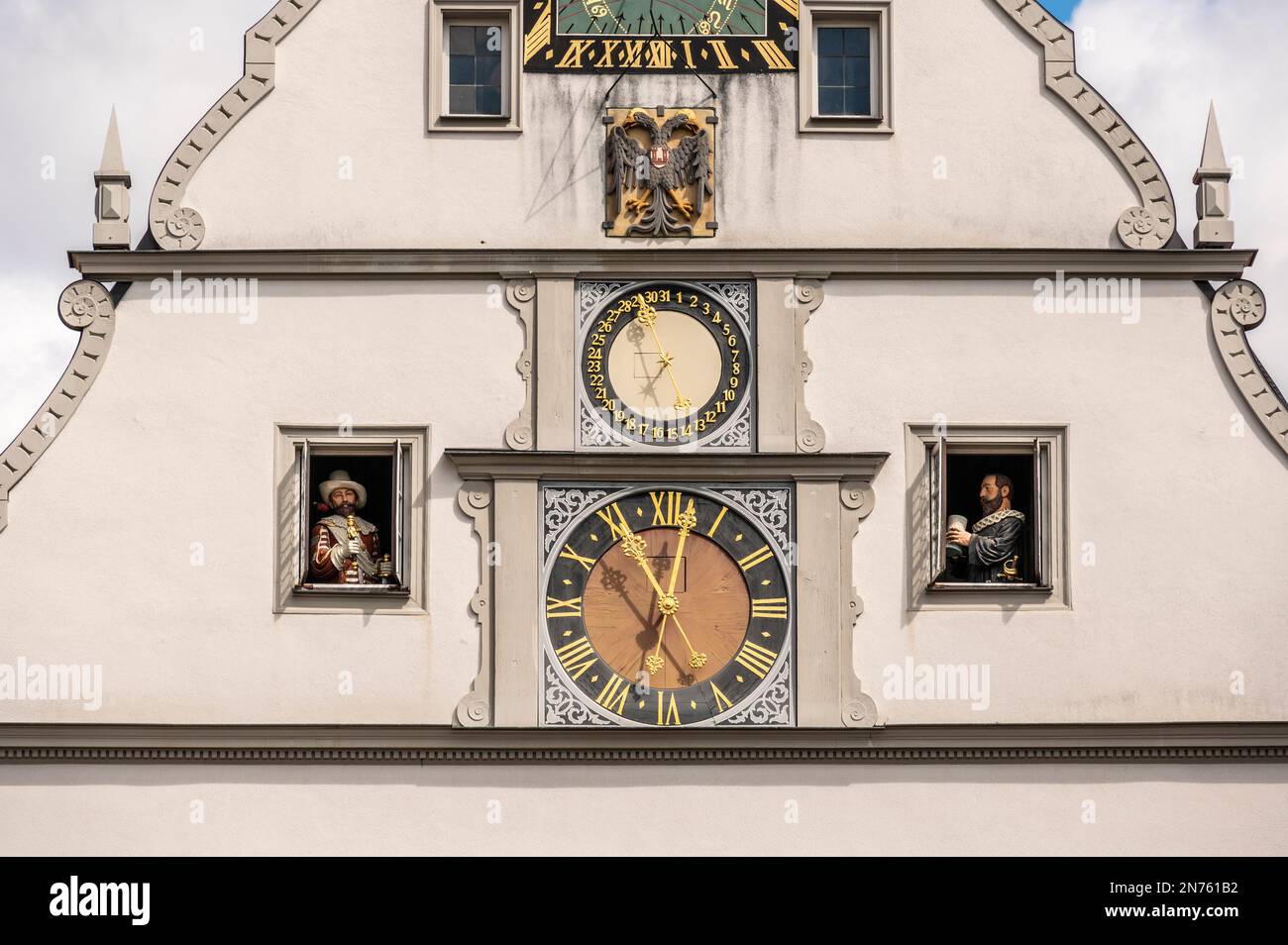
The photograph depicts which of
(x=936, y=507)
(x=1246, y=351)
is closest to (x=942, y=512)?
(x=936, y=507)

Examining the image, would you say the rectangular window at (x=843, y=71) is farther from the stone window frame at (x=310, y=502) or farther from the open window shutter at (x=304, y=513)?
the open window shutter at (x=304, y=513)

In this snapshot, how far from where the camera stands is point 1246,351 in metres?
16.0

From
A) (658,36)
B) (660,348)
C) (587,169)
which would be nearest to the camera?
(660,348)

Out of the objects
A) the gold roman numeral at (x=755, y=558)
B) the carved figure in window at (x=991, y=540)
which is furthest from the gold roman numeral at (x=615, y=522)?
the carved figure in window at (x=991, y=540)

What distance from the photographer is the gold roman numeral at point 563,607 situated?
15602 millimetres

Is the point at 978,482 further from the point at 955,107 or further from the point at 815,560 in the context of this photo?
the point at 955,107

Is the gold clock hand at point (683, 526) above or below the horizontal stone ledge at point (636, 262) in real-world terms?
below

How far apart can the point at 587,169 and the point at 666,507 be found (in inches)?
85.9

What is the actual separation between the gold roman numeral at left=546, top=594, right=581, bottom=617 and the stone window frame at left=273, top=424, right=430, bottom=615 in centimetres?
76

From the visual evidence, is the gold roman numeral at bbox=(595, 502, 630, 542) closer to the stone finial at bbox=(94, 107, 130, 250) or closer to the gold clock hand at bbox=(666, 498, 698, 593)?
the gold clock hand at bbox=(666, 498, 698, 593)

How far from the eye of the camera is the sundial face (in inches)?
635

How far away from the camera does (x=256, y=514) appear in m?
15.7

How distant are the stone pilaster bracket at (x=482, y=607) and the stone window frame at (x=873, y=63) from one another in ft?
10.1

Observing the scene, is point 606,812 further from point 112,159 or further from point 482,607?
point 112,159
